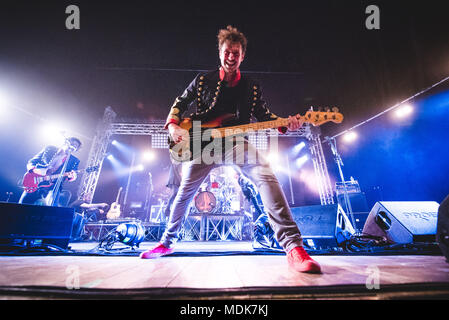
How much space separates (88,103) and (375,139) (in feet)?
44.3

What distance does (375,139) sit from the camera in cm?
858

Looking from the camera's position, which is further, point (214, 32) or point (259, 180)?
point (214, 32)

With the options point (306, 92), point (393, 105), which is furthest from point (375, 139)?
point (306, 92)

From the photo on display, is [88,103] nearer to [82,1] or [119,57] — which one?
[119,57]

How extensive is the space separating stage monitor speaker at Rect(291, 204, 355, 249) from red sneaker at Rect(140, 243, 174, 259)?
6.94ft

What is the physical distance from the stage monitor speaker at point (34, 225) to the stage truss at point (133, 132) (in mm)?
5979

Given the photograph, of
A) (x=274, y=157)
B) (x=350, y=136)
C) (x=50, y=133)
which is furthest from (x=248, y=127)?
(x=50, y=133)

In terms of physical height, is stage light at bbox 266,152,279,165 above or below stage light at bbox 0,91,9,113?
below

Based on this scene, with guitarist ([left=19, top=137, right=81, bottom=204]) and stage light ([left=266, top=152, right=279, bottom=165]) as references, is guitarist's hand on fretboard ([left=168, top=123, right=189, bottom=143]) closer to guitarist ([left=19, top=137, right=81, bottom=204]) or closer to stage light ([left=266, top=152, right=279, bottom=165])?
guitarist ([left=19, top=137, right=81, bottom=204])

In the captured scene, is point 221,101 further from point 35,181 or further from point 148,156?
point 148,156

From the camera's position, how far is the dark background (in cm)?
496

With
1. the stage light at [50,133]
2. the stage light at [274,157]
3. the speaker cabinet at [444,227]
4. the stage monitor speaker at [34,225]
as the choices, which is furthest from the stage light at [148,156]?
the speaker cabinet at [444,227]

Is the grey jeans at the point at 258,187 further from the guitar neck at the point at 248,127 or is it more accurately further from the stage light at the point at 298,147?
the stage light at the point at 298,147
